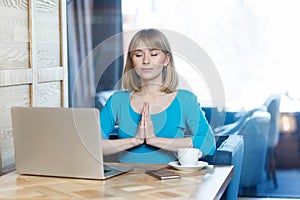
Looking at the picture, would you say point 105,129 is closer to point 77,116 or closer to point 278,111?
point 77,116

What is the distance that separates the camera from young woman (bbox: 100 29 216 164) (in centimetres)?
232

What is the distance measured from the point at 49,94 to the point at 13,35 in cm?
46

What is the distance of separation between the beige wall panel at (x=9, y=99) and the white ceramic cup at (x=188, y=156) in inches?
31.2

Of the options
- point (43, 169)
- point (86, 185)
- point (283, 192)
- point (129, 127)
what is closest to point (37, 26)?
point (129, 127)

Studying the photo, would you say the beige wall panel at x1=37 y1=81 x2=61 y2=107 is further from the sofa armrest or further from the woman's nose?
the sofa armrest

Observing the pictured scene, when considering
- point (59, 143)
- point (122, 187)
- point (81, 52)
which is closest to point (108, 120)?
point (59, 143)

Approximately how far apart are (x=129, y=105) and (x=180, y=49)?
160 cm

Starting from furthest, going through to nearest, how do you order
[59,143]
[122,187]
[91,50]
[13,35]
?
[91,50] < [13,35] < [59,143] < [122,187]

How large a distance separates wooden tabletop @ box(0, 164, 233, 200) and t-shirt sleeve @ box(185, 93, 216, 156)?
0.19 metres

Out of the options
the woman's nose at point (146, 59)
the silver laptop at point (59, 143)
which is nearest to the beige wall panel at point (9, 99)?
the silver laptop at point (59, 143)

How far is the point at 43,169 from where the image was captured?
2084mm

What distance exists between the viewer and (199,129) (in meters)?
2.38

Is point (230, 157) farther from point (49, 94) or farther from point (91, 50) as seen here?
point (91, 50)

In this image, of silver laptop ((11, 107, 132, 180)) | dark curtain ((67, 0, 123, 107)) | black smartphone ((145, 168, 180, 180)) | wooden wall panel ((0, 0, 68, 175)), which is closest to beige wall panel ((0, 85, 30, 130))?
wooden wall panel ((0, 0, 68, 175))
